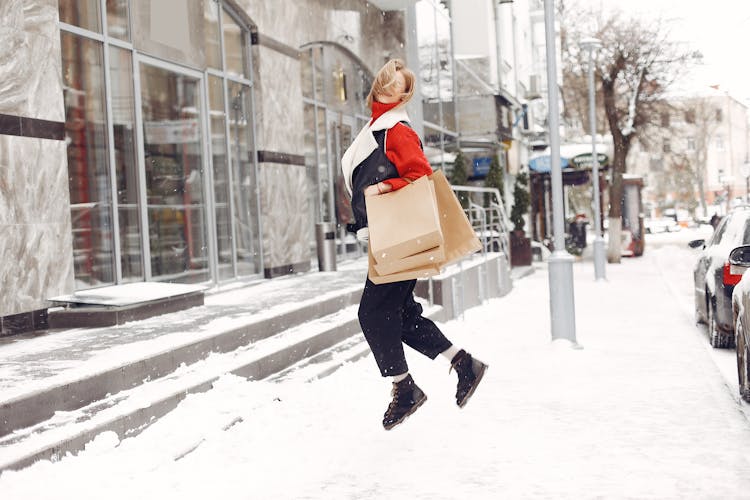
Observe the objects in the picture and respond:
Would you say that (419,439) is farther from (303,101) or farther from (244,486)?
(303,101)

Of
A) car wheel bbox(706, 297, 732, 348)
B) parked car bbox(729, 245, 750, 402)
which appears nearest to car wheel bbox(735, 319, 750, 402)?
parked car bbox(729, 245, 750, 402)

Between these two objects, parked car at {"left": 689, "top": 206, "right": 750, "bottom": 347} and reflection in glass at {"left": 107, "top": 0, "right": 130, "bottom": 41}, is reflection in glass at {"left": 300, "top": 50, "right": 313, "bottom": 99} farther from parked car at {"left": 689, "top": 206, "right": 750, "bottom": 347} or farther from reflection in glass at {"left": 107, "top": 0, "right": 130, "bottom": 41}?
parked car at {"left": 689, "top": 206, "right": 750, "bottom": 347}

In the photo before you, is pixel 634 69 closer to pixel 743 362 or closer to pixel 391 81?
pixel 743 362

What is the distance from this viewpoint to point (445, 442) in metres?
5.45

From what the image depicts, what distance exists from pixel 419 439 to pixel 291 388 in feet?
4.69

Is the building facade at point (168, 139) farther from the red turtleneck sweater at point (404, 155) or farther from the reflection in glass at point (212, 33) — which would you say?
the red turtleneck sweater at point (404, 155)

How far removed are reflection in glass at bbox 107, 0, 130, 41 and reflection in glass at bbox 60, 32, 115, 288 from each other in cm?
36

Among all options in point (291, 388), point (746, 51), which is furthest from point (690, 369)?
point (746, 51)

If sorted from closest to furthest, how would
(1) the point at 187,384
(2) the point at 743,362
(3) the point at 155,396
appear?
(3) the point at 155,396
(1) the point at 187,384
(2) the point at 743,362

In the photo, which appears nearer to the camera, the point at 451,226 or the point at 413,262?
the point at 413,262

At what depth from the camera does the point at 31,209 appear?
319 inches

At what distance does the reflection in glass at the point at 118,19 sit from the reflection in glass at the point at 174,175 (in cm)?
49

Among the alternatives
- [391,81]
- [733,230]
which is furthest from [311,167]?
[391,81]

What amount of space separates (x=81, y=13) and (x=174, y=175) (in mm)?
2361
